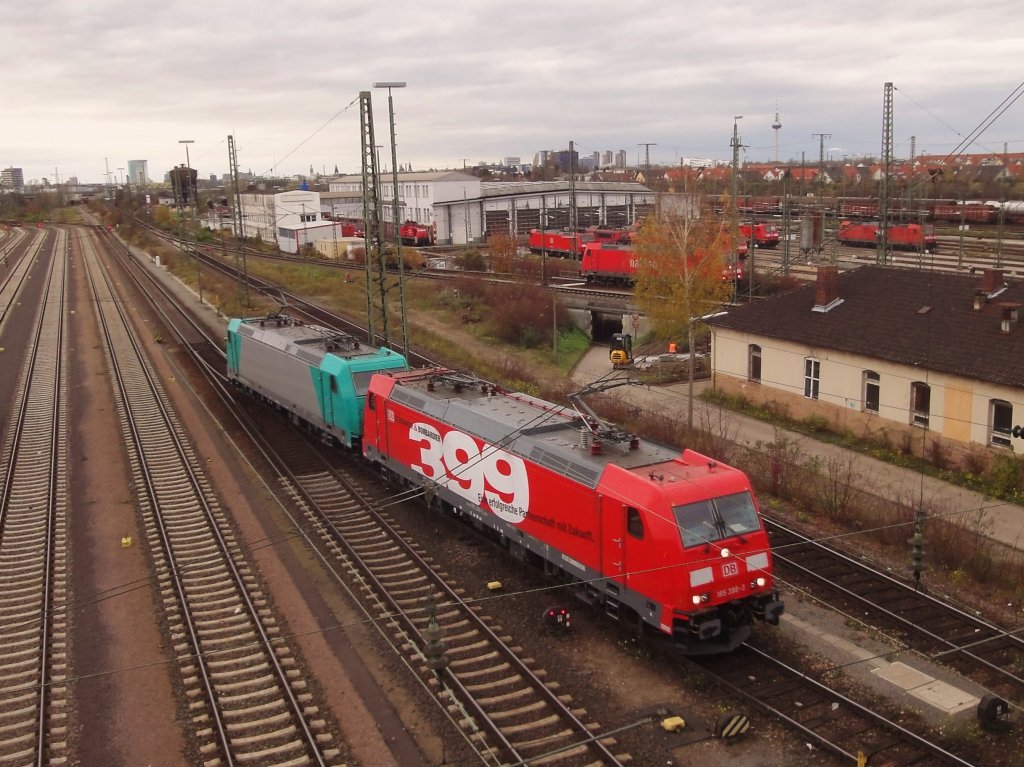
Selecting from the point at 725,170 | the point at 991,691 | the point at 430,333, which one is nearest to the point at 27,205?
the point at 725,170

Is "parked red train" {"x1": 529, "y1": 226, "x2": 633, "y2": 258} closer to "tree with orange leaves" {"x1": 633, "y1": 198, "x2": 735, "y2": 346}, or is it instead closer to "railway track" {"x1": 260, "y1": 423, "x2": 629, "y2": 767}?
"tree with orange leaves" {"x1": 633, "y1": 198, "x2": 735, "y2": 346}

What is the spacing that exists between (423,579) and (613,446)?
4.85m

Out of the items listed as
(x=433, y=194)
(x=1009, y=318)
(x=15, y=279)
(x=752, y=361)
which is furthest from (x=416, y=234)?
(x=1009, y=318)

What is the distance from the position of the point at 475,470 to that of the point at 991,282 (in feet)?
57.6

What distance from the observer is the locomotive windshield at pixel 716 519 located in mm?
13344

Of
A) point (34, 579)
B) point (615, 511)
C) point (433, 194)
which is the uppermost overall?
point (433, 194)

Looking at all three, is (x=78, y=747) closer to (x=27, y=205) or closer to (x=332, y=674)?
(x=332, y=674)

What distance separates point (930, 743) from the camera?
11586 mm

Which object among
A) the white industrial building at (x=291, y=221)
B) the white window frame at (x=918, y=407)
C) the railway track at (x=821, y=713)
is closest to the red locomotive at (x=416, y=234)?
the white industrial building at (x=291, y=221)

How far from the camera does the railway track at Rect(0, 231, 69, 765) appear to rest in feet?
Answer: 41.8

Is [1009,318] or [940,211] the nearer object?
[1009,318]

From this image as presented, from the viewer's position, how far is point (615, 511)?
14031 mm

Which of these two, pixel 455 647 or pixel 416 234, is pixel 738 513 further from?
pixel 416 234

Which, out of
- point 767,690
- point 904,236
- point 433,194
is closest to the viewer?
point 767,690
